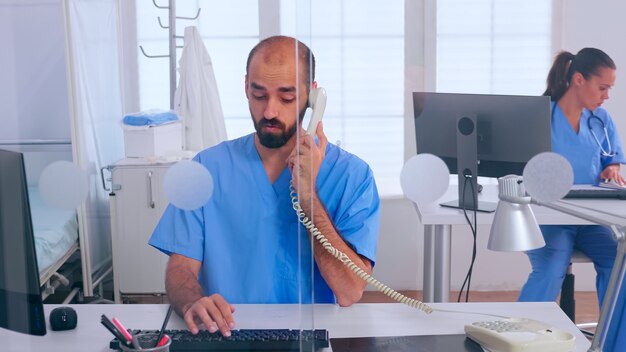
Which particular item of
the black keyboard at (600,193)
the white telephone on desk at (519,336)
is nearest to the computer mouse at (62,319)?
the white telephone on desk at (519,336)

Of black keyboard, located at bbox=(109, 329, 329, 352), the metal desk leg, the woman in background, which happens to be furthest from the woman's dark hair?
black keyboard, located at bbox=(109, 329, 329, 352)

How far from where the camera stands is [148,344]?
1013mm

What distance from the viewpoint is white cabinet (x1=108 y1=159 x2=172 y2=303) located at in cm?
109

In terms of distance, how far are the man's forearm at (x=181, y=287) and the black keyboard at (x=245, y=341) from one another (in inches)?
2.3

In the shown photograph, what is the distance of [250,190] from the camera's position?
1140 mm

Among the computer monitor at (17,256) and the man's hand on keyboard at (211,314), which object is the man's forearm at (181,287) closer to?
the man's hand on keyboard at (211,314)

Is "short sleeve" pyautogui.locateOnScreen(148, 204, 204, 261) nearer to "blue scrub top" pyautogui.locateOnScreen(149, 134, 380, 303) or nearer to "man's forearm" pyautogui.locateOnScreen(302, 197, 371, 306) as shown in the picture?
"blue scrub top" pyautogui.locateOnScreen(149, 134, 380, 303)

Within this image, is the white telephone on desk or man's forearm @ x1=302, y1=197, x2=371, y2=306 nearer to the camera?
the white telephone on desk

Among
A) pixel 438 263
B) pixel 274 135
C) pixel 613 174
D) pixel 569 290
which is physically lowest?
pixel 569 290

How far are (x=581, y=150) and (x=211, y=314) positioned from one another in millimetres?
1588

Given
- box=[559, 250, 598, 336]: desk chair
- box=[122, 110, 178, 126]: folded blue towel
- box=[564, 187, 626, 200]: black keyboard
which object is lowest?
box=[559, 250, 598, 336]: desk chair

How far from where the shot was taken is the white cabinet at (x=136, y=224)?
1094 millimetres

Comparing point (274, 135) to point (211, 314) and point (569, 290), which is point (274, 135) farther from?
point (569, 290)

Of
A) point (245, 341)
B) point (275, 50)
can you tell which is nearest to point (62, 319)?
point (245, 341)
